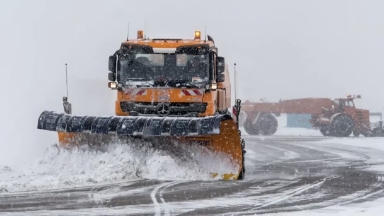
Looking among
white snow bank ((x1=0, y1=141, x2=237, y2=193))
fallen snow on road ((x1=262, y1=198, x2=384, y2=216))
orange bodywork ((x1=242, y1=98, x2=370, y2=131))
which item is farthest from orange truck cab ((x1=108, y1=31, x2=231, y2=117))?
orange bodywork ((x1=242, y1=98, x2=370, y2=131))

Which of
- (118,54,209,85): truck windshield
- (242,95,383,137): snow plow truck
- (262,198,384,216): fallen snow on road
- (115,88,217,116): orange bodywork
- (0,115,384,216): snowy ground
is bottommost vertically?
(262,198,384,216): fallen snow on road

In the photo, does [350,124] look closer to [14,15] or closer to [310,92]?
[310,92]

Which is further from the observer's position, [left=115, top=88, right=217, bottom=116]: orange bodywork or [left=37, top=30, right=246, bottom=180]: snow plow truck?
[left=115, top=88, right=217, bottom=116]: orange bodywork

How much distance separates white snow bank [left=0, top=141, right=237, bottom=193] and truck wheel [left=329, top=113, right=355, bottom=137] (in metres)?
17.1

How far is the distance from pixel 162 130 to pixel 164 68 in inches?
72.4

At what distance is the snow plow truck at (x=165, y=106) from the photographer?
10.4m

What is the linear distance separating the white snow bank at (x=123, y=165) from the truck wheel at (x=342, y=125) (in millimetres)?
17116

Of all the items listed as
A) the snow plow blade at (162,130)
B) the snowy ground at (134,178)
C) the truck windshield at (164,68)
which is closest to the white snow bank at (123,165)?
the snowy ground at (134,178)

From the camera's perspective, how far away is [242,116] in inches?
1148

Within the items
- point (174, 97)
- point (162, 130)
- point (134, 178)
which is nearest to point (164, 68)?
point (174, 97)

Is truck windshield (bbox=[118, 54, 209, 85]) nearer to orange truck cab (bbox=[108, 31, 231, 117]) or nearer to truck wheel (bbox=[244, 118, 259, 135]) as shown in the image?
orange truck cab (bbox=[108, 31, 231, 117])

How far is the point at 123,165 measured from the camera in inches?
411

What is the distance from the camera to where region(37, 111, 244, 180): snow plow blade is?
10203mm

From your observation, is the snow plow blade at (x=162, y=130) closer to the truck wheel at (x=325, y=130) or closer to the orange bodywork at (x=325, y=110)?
the orange bodywork at (x=325, y=110)
